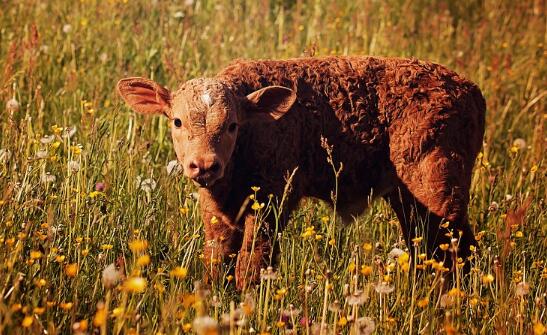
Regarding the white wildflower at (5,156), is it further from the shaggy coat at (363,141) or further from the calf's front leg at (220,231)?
the calf's front leg at (220,231)

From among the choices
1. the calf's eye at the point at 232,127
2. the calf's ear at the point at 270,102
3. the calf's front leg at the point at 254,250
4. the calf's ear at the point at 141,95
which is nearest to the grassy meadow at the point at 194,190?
the calf's front leg at the point at 254,250

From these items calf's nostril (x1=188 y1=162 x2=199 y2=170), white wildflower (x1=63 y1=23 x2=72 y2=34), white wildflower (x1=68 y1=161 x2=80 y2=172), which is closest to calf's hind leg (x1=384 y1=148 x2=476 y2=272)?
calf's nostril (x1=188 y1=162 x2=199 y2=170)

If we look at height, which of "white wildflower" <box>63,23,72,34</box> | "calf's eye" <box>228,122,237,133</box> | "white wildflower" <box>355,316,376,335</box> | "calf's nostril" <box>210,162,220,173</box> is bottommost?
"white wildflower" <box>355,316,376,335</box>

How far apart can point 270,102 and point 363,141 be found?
0.70 m

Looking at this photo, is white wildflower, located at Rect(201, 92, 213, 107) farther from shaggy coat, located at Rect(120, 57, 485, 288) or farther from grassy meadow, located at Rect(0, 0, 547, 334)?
grassy meadow, located at Rect(0, 0, 547, 334)

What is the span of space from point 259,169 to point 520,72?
171 inches

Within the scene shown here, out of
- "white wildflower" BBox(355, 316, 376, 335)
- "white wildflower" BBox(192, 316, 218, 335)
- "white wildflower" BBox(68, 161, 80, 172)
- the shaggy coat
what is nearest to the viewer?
"white wildflower" BBox(192, 316, 218, 335)

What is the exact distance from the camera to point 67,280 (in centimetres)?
441

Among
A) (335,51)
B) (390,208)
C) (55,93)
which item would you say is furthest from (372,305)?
(335,51)

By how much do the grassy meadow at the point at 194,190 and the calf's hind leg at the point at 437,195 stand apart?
15 cm

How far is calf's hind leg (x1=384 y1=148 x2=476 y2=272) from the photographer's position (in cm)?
572

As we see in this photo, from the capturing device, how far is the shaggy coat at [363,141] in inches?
219

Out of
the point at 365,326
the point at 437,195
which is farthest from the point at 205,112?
the point at 365,326

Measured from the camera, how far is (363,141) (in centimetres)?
585
